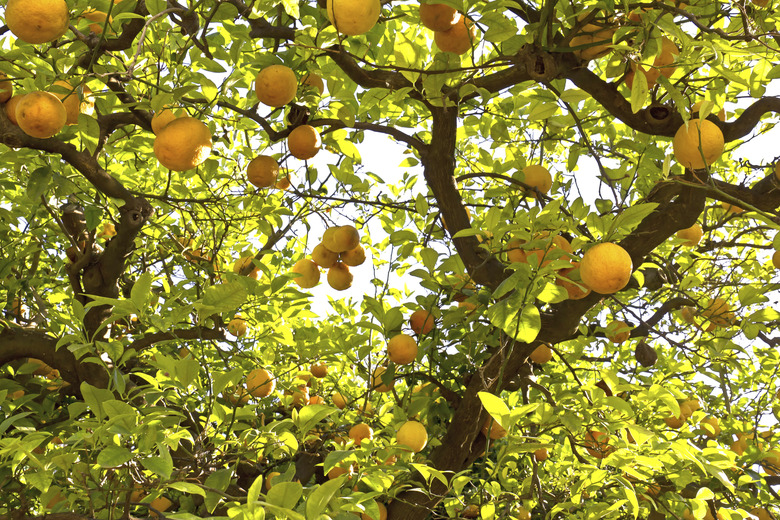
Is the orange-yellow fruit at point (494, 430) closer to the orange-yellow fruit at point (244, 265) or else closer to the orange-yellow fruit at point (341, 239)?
the orange-yellow fruit at point (341, 239)

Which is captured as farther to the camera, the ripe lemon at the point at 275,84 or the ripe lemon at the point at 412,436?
the ripe lemon at the point at 412,436

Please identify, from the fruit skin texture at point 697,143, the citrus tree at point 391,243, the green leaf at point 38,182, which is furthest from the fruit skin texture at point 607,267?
the green leaf at point 38,182

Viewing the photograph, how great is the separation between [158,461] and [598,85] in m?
1.74

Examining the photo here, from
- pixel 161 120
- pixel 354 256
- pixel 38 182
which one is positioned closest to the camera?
pixel 161 120

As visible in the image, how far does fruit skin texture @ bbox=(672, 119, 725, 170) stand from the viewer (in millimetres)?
1784

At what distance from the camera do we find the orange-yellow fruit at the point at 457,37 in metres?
1.76

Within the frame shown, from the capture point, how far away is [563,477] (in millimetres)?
2963

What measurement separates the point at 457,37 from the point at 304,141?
0.70 m

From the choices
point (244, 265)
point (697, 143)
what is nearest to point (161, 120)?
point (244, 265)

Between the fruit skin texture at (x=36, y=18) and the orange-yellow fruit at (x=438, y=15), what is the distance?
0.94m

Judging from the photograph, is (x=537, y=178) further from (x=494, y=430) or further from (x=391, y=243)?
(x=494, y=430)

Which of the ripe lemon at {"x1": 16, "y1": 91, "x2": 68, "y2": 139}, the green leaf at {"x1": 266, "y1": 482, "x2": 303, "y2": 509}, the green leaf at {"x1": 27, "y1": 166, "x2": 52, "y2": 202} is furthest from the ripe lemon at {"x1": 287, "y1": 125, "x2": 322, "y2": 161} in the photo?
the green leaf at {"x1": 266, "y1": 482, "x2": 303, "y2": 509}

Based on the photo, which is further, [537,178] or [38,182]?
[537,178]

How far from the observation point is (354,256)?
2990 millimetres
